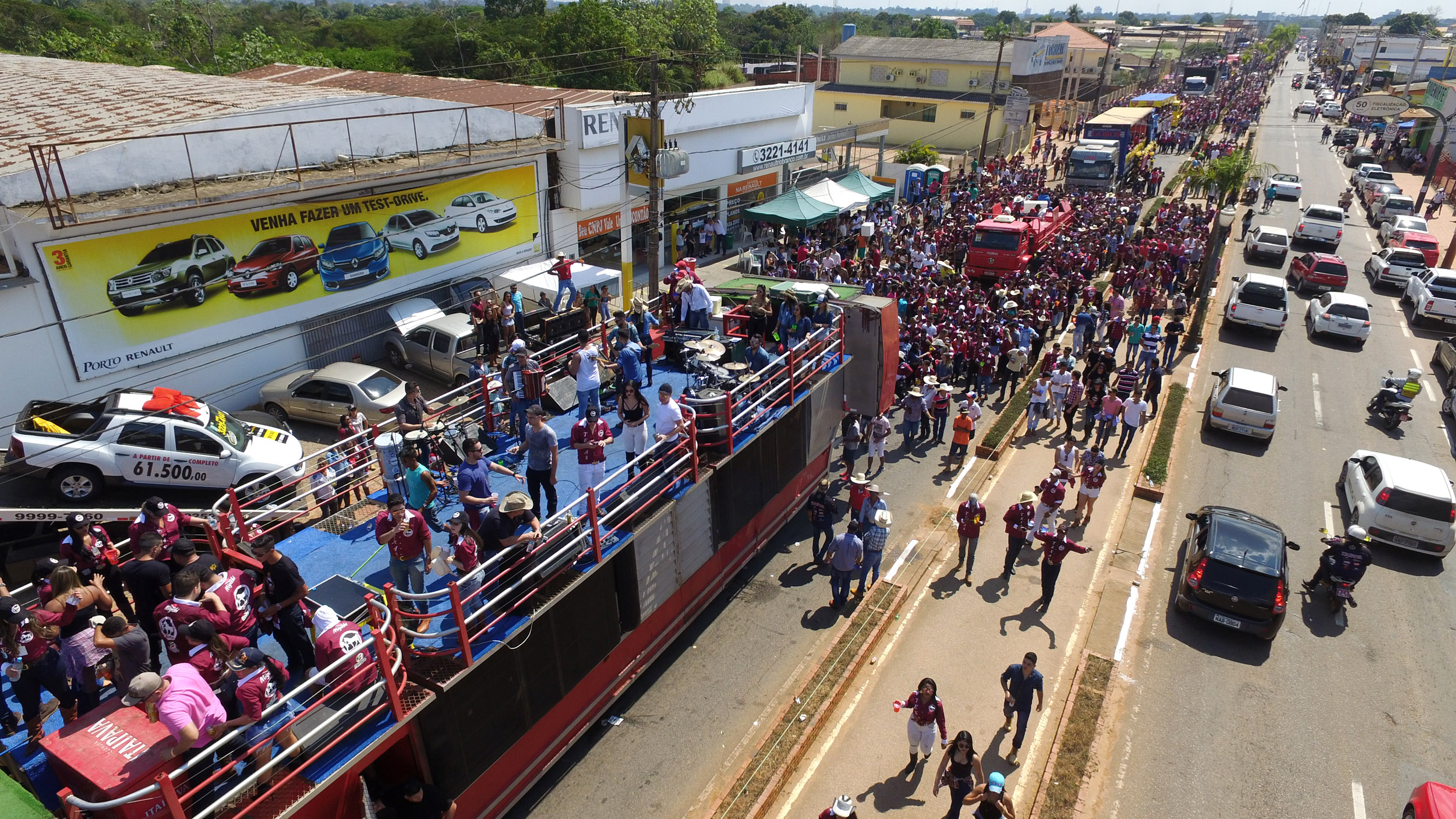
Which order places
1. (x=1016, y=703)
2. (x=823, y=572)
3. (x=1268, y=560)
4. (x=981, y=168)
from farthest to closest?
(x=981, y=168), (x=823, y=572), (x=1268, y=560), (x=1016, y=703)

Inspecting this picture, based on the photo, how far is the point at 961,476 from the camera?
15.7 metres

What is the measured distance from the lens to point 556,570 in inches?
321

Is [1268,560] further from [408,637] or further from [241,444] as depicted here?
[241,444]

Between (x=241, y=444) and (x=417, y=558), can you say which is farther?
(x=241, y=444)

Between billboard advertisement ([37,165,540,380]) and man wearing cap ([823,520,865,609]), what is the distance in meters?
13.8

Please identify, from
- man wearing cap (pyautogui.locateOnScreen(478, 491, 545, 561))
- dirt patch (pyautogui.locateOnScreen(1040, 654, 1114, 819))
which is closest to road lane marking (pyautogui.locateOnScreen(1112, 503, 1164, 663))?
dirt patch (pyautogui.locateOnScreen(1040, 654, 1114, 819))

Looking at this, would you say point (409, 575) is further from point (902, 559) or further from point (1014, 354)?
point (1014, 354)

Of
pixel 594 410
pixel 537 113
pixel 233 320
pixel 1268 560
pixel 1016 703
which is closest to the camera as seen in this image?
pixel 1016 703

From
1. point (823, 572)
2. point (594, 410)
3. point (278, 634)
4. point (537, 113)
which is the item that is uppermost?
point (537, 113)

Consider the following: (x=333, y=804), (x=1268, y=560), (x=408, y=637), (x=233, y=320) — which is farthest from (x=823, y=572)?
(x=233, y=320)

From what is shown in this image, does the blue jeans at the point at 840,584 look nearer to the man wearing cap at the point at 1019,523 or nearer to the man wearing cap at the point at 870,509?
the man wearing cap at the point at 870,509

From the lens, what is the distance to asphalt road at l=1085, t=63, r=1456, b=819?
8.88 metres

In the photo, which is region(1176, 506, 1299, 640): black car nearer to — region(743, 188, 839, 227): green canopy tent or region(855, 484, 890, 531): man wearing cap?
region(855, 484, 890, 531): man wearing cap

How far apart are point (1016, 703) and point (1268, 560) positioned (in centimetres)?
493
